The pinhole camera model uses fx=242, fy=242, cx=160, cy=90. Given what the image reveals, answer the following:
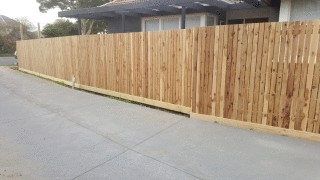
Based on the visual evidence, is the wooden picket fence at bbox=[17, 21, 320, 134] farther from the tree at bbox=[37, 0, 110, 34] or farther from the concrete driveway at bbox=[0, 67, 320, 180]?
the tree at bbox=[37, 0, 110, 34]

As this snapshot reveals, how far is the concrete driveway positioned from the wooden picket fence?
416 millimetres

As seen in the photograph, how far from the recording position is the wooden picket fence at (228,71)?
13.5ft

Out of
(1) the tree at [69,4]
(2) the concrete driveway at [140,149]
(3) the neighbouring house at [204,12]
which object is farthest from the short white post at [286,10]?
(1) the tree at [69,4]

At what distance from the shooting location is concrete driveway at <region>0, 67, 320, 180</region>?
321cm

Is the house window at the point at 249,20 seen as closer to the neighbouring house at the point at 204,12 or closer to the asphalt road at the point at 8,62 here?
the neighbouring house at the point at 204,12

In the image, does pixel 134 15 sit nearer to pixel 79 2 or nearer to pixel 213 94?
pixel 213 94

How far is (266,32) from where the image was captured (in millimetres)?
4371

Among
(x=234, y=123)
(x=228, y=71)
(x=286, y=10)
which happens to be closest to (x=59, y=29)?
(x=286, y=10)

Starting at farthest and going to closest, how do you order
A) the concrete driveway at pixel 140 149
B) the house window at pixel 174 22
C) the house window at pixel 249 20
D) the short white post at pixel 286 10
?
the house window at pixel 174 22 → the house window at pixel 249 20 → the short white post at pixel 286 10 → the concrete driveway at pixel 140 149

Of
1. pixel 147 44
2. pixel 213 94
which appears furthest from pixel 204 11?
pixel 213 94

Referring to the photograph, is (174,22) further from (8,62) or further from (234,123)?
(8,62)

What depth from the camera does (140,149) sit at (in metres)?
3.93

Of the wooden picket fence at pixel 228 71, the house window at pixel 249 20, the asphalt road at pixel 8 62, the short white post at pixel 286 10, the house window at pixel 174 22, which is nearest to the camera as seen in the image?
the wooden picket fence at pixel 228 71

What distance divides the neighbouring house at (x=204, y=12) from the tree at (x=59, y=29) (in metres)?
14.1
